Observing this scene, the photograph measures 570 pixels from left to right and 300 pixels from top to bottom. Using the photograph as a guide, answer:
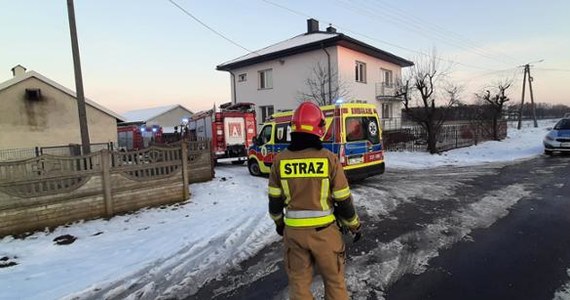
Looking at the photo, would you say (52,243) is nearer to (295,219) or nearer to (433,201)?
(295,219)

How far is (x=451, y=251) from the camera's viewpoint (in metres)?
4.86

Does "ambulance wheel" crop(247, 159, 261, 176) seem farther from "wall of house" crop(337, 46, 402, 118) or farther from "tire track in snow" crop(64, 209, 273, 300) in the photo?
"wall of house" crop(337, 46, 402, 118)

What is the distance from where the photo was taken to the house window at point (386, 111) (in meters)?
27.8

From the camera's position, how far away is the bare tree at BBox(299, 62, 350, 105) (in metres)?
22.5

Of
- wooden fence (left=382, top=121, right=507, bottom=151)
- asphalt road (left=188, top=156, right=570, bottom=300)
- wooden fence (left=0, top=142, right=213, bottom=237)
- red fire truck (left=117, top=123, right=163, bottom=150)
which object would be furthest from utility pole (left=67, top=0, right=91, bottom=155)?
red fire truck (left=117, top=123, right=163, bottom=150)

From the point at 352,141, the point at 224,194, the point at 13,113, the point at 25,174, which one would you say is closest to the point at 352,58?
the point at 352,141

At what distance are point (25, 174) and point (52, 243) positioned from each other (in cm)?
145

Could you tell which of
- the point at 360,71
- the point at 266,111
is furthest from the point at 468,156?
the point at 266,111

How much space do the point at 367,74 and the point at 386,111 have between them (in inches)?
162

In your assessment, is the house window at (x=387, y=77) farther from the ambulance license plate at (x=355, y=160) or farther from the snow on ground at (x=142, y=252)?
the snow on ground at (x=142, y=252)

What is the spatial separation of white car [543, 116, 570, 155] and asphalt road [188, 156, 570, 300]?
861cm

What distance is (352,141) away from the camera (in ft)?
32.0

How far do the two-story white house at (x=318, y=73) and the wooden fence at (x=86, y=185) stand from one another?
50.0 ft

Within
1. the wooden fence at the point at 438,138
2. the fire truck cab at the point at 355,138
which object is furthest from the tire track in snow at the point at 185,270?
the wooden fence at the point at 438,138
